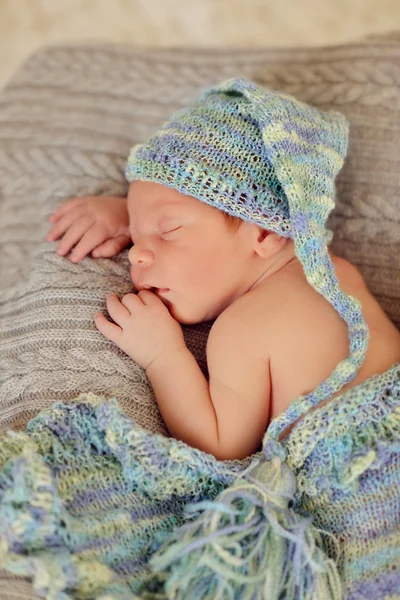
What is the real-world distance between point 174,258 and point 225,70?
606 millimetres

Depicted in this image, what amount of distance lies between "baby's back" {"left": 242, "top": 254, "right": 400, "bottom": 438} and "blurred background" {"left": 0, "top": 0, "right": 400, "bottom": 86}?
41.1 inches

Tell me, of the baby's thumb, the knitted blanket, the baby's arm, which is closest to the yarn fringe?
the knitted blanket

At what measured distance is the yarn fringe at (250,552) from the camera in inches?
33.0

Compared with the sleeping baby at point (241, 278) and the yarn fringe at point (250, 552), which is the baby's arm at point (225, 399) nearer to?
the sleeping baby at point (241, 278)

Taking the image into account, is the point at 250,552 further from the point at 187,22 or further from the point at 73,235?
the point at 187,22

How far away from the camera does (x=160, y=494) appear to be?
3.09 feet

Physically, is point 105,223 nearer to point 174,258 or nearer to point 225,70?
point 174,258

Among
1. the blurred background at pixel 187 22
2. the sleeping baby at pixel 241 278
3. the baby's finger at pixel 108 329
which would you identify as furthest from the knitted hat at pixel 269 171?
the blurred background at pixel 187 22

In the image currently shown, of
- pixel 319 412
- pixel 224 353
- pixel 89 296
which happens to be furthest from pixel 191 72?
pixel 319 412

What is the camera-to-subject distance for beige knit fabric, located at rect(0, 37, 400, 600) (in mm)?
1078

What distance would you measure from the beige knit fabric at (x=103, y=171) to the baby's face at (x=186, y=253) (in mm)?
83

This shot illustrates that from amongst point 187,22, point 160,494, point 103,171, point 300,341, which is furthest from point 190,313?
point 187,22

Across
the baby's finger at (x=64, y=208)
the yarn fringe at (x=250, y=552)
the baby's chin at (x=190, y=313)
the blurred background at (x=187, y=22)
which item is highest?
the blurred background at (x=187, y=22)

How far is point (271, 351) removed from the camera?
1015 mm
